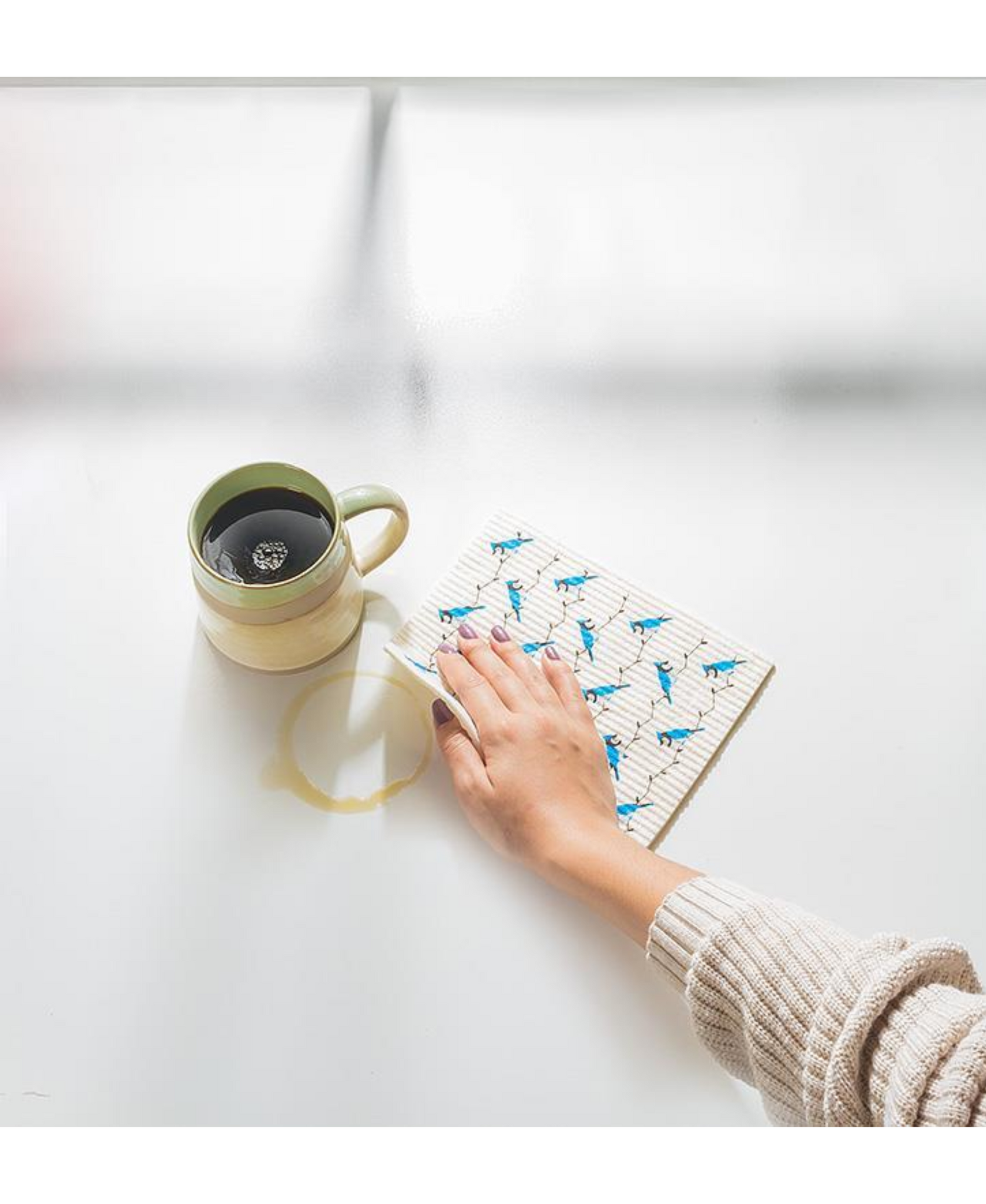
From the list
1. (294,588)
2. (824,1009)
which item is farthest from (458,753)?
(824,1009)

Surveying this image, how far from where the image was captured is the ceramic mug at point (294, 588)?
0.58 m

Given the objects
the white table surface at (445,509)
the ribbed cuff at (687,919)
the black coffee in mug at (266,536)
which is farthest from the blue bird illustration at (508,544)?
the ribbed cuff at (687,919)

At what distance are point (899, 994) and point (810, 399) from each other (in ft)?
1.37

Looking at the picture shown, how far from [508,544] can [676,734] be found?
16cm

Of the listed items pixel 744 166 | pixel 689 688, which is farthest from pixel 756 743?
pixel 744 166

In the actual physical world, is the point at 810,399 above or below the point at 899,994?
above

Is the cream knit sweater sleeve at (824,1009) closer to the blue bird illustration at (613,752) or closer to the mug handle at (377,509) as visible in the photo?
the blue bird illustration at (613,752)

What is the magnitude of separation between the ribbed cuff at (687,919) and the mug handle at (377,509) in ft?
0.86

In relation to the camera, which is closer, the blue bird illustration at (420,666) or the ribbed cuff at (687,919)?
the ribbed cuff at (687,919)

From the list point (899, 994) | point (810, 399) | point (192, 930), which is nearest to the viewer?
point (899, 994)

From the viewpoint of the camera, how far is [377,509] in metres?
0.64

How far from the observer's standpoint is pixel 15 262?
31.7 inches

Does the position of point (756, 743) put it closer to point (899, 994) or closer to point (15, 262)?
point (899, 994)

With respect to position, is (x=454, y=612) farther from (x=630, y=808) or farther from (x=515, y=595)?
(x=630, y=808)
